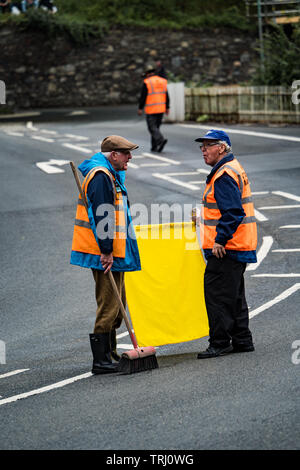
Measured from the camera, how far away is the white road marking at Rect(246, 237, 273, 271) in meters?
10.3

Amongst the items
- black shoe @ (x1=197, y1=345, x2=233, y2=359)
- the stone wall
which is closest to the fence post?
the stone wall

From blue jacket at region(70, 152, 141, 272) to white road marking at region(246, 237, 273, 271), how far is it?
12.1 feet

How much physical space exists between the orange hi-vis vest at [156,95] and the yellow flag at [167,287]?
12.9 meters

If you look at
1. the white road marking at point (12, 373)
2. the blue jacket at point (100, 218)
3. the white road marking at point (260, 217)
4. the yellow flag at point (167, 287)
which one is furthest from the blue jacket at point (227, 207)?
the white road marking at point (260, 217)

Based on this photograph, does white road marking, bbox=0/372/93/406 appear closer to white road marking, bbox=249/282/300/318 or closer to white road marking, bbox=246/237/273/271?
white road marking, bbox=249/282/300/318

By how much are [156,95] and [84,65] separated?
19.2 metres

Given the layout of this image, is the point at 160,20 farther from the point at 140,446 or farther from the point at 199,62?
the point at 140,446

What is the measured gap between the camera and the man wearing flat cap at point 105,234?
6527 millimetres

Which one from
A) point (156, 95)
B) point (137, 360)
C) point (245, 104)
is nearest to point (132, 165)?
point (156, 95)

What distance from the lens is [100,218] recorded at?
257 inches

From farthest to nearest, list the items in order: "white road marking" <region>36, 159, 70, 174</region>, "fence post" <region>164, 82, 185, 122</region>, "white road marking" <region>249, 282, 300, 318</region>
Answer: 1. "fence post" <region>164, 82, 185, 122</region>
2. "white road marking" <region>36, 159, 70, 174</region>
3. "white road marking" <region>249, 282, 300, 318</region>

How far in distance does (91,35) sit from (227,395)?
1376 inches

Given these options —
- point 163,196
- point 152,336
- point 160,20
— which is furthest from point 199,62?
Result: point 152,336

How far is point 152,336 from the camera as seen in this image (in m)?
7.07
